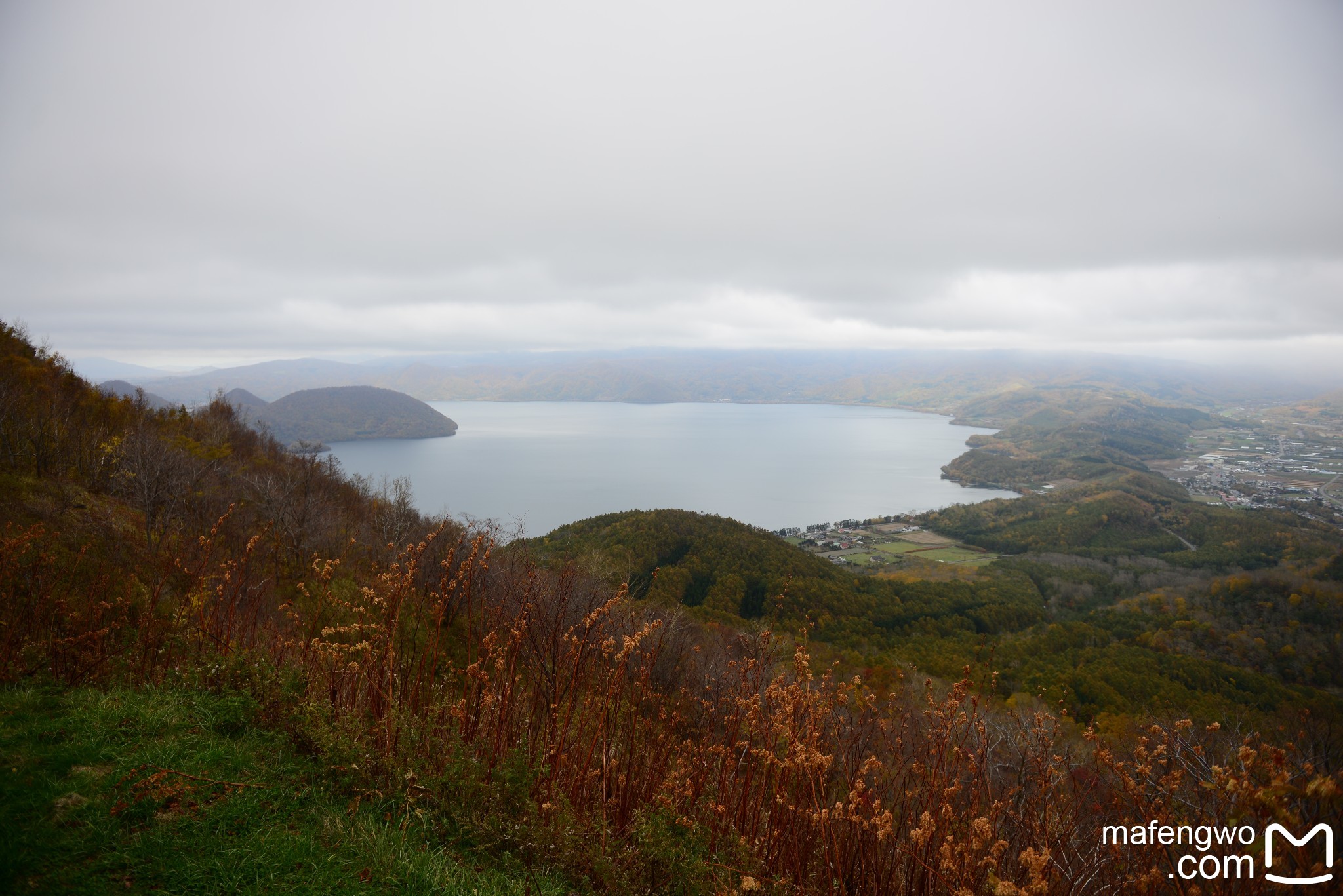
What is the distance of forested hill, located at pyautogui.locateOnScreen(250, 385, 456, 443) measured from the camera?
99000 millimetres

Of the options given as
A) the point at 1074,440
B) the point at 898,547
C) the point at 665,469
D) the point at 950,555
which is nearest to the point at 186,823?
the point at 898,547

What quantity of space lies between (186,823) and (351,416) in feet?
416

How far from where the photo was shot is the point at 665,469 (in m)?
85.6

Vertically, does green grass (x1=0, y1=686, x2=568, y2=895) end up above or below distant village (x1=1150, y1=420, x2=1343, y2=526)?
above

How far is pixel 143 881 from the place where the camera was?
2018mm

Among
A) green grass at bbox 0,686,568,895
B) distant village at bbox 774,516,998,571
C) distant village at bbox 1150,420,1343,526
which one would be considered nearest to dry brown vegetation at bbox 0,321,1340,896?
green grass at bbox 0,686,568,895

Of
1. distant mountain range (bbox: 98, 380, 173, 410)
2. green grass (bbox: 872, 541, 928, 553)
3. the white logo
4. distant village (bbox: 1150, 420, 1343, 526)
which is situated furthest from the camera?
distant village (bbox: 1150, 420, 1343, 526)

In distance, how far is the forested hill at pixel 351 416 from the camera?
9900cm

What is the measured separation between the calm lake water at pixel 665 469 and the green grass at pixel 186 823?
37.2m

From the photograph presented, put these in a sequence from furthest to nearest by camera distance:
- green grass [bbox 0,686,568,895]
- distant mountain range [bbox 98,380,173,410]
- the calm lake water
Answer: the calm lake water → distant mountain range [bbox 98,380,173,410] → green grass [bbox 0,686,568,895]

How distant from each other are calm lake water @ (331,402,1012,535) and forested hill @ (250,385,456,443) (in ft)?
13.8

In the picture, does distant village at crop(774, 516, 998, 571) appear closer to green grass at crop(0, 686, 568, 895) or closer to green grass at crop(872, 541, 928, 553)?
green grass at crop(872, 541, 928, 553)

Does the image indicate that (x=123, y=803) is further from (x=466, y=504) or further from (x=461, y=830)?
(x=466, y=504)

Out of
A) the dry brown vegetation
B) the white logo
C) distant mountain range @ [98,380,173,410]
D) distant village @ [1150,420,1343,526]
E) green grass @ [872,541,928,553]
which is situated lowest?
green grass @ [872,541,928,553]
